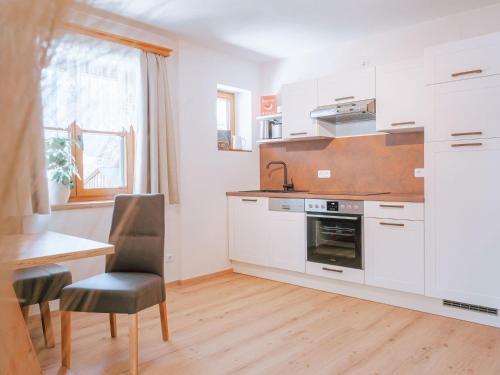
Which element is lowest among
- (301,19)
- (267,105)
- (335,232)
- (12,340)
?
(335,232)

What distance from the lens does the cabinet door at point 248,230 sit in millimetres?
4035

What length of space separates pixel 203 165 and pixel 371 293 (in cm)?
210

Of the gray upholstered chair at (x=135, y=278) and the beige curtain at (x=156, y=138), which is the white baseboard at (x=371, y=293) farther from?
the gray upholstered chair at (x=135, y=278)

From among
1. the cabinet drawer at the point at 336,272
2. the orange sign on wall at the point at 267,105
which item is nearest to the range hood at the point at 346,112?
the orange sign on wall at the point at 267,105

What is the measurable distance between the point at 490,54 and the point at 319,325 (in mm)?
2254

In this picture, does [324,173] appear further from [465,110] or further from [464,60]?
[464,60]

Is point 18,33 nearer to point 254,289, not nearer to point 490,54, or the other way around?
point 490,54

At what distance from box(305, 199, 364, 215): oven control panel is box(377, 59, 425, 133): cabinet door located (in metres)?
0.73

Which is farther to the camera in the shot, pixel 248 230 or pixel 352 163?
pixel 248 230

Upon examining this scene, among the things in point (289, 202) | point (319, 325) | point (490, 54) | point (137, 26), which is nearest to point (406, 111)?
point (490, 54)

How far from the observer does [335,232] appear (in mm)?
3480

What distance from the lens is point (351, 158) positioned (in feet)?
13.1

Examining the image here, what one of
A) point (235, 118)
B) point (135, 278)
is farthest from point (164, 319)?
point (235, 118)

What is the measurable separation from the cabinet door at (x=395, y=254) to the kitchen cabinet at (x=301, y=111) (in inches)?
46.1
